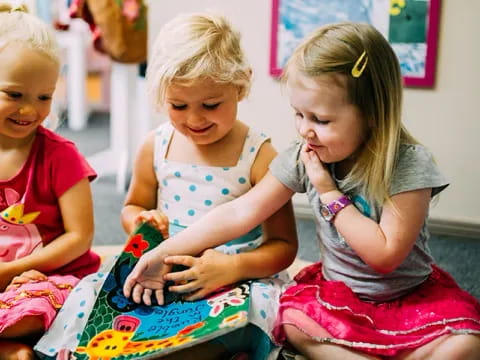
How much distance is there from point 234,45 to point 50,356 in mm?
632

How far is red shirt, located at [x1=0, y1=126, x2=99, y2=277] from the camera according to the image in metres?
1.29

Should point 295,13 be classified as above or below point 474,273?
above

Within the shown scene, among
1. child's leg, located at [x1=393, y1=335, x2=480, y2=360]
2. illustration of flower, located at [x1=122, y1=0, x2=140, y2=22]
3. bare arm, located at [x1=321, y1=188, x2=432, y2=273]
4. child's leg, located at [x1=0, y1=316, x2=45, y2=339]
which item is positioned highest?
illustration of flower, located at [x1=122, y1=0, x2=140, y2=22]

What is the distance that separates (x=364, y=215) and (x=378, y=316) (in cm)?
17

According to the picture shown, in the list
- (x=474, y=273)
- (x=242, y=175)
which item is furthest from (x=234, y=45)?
(x=474, y=273)

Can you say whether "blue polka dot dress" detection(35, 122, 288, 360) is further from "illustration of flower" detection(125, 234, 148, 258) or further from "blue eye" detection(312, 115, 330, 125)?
"blue eye" detection(312, 115, 330, 125)

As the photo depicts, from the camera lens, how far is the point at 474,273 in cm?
181

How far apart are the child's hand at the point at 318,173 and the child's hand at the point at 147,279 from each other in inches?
11.6

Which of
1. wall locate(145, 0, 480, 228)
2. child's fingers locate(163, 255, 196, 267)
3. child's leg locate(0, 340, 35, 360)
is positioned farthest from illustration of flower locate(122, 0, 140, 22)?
child's leg locate(0, 340, 35, 360)

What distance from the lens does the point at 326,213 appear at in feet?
3.76

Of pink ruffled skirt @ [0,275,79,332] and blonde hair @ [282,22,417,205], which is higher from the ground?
blonde hair @ [282,22,417,205]

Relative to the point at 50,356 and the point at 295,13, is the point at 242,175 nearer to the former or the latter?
the point at 50,356

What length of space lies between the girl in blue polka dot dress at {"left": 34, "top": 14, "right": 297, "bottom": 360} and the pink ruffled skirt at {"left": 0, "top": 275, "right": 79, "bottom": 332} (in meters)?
0.03

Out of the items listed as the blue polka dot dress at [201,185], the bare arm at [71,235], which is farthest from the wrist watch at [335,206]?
the bare arm at [71,235]
